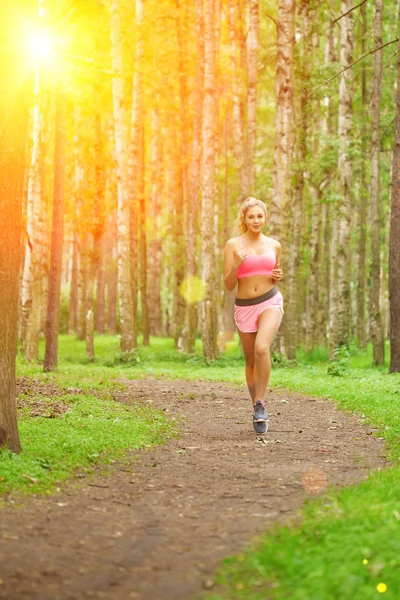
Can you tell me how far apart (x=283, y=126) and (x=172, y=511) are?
16.9m

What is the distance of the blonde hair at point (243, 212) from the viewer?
995 cm

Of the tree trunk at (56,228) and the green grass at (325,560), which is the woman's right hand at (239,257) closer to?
the green grass at (325,560)

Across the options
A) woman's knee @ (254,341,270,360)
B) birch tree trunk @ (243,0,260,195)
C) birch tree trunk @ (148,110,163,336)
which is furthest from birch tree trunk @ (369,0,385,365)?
woman's knee @ (254,341,270,360)

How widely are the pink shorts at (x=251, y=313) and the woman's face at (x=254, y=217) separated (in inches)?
33.8

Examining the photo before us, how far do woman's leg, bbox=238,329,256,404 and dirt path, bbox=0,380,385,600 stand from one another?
54cm

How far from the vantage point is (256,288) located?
396 inches

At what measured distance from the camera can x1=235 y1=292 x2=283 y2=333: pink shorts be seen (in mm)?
10086

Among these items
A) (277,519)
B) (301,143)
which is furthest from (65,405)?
(301,143)

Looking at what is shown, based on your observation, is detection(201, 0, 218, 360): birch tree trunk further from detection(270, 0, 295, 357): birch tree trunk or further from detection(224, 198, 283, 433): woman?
detection(224, 198, 283, 433): woman

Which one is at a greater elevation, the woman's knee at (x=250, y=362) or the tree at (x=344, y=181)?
the tree at (x=344, y=181)

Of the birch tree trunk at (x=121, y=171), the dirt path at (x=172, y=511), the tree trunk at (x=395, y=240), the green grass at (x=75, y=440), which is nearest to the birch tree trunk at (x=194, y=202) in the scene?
the birch tree trunk at (x=121, y=171)

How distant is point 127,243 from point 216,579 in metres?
19.6

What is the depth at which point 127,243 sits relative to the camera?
23.8m

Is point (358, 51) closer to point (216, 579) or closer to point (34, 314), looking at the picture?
point (34, 314)
